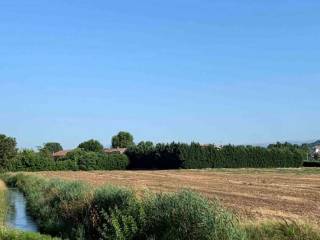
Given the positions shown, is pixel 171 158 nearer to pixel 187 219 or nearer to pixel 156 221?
pixel 156 221

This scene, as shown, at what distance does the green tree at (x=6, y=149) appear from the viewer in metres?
98.6

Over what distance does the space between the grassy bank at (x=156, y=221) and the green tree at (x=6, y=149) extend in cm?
7786

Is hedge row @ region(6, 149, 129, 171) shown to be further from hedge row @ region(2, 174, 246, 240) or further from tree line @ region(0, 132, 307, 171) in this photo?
hedge row @ region(2, 174, 246, 240)

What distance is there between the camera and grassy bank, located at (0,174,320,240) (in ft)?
45.6

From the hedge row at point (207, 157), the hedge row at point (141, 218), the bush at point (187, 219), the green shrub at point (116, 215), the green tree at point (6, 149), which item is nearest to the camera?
the bush at point (187, 219)

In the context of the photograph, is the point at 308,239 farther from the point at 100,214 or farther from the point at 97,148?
the point at 97,148

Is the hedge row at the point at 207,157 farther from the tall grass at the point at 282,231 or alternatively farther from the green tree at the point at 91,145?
the tall grass at the point at 282,231

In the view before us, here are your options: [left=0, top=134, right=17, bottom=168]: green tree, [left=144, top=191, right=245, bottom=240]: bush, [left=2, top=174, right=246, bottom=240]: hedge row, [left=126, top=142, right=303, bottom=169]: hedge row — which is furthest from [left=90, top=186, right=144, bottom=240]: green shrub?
[left=126, top=142, right=303, bottom=169]: hedge row

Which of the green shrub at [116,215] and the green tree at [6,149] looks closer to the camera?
the green shrub at [116,215]

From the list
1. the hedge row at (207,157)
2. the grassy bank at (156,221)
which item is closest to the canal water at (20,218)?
the grassy bank at (156,221)

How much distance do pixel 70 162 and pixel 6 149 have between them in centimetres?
1539

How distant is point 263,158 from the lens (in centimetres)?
11875

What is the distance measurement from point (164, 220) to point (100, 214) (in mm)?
4138

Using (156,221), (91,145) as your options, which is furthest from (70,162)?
(156,221)
